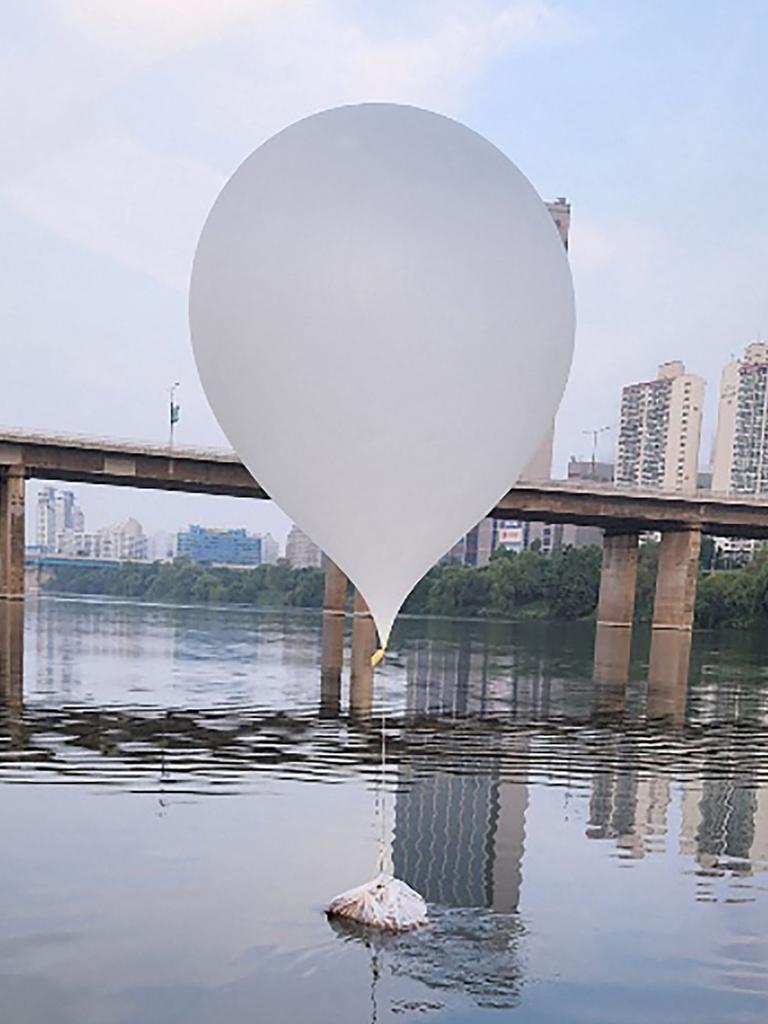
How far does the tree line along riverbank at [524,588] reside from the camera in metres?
90.1

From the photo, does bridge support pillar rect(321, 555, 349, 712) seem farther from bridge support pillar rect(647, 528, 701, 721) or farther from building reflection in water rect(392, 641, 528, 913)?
bridge support pillar rect(647, 528, 701, 721)

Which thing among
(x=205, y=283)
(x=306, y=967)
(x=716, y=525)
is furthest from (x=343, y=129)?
(x=716, y=525)

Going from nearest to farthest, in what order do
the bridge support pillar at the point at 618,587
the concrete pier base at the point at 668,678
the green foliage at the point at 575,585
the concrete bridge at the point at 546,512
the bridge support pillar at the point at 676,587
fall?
the concrete pier base at the point at 668,678 → the concrete bridge at the point at 546,512 → the bridge support pillar at the point at 676,587 → the bridge support pillar at the point at 618,587 → the green foliage at the point at 575,585

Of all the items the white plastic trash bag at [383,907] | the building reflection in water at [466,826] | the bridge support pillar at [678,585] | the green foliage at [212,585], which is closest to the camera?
the white plastic trash bag at [383,907]

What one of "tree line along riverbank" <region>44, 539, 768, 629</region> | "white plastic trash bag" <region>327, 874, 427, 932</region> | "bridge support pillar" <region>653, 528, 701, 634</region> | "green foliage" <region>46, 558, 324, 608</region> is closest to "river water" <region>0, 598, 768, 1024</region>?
"white plastic trash bag" <region>327, 874, 427, 932</region>

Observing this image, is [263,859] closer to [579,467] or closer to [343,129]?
[343,129]

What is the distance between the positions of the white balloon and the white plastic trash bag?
2.65m

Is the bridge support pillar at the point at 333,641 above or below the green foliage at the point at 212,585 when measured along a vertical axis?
above

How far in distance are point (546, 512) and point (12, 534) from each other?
33367mm

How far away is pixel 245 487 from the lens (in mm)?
60750

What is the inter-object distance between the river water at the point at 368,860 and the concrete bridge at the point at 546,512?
2245 cm

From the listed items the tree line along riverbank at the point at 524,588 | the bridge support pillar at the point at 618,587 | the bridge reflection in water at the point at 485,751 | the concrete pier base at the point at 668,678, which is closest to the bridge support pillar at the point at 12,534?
the bridge reflection in water at the point at 485,751

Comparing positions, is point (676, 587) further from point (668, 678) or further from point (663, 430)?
point (663, 430)

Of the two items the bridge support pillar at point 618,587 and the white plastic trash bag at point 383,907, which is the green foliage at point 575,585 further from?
the white plastic trash bag at point 383,907
